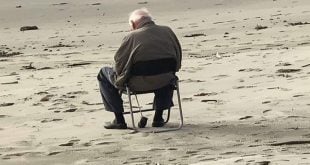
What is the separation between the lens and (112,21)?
19641mm

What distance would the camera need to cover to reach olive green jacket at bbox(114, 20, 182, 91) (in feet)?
19.6

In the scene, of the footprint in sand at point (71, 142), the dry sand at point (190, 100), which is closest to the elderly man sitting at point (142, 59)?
the dry sand at point (190, 100)

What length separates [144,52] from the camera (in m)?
6.00

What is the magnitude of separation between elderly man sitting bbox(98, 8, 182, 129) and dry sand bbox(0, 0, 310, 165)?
0.90 ft

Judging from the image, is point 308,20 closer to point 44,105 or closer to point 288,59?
point 288,59

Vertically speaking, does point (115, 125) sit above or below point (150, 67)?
below

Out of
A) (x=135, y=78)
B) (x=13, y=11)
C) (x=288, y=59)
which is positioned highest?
(x=135, y=78)

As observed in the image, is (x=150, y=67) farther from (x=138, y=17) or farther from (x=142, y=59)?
(x=138, y=17)

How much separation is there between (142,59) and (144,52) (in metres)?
0.06

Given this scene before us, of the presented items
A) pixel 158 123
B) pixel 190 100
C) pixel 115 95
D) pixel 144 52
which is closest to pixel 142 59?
pixel 144 52

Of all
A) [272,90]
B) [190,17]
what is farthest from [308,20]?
[272,90]

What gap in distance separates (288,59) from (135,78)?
12.6 feet

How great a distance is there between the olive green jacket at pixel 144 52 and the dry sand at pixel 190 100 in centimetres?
44

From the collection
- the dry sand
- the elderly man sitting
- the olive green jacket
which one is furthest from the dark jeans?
the dry sand
